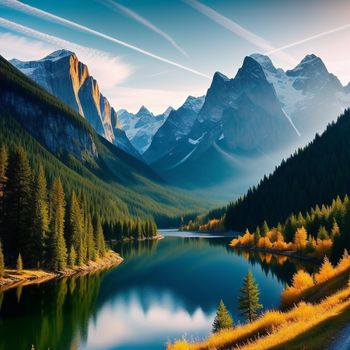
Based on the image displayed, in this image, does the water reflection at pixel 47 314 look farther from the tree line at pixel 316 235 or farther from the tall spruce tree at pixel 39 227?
the tree line at pixel 316 235

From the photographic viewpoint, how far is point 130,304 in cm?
7925

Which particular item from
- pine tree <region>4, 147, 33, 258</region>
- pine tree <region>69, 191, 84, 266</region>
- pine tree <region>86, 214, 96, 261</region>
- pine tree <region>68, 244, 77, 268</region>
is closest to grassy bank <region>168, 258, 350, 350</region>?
pine tree <region>4, 147, 33, 258</region>

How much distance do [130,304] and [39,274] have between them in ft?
74.9

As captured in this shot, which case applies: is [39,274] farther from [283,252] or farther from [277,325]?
[283,252]

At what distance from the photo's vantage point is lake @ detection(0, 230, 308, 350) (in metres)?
56.2

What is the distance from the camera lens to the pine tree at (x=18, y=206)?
9356 cm

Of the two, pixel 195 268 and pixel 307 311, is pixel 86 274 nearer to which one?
pixel 195 268

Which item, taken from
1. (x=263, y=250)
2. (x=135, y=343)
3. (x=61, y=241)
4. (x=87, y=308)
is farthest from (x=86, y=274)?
(x=263, y=250)

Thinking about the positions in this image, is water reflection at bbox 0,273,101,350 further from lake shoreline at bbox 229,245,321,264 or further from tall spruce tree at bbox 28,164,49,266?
lake shoreline at bbox 229,245,321,264

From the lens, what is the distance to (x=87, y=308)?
237ft

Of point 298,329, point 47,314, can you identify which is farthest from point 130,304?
point 298,329

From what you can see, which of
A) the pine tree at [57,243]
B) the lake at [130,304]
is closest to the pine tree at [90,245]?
the lake at [130,304]

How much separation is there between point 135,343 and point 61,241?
4558cm

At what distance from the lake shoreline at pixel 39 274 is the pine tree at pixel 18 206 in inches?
238
